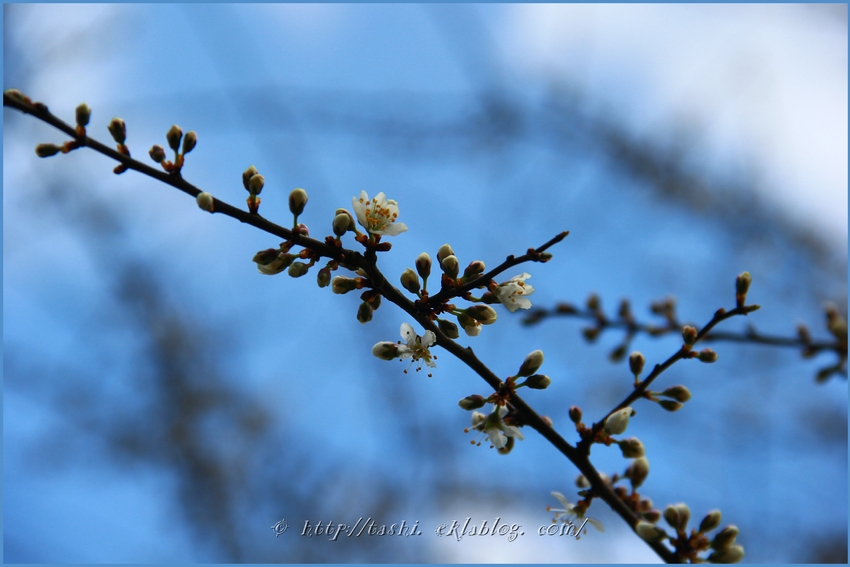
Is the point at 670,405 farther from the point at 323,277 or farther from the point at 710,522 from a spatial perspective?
the point at 323,277

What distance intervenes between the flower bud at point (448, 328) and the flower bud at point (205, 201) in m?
0.82

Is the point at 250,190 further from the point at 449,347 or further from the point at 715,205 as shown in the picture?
the point at 715,205

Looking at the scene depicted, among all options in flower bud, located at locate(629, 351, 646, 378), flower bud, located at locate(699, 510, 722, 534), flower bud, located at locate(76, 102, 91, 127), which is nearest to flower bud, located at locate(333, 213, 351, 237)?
flower bud, located at locate(76, 102, 91, 127)

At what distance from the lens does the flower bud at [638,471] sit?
90.0 inches

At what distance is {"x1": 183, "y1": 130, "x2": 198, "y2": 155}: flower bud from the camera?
195 cm

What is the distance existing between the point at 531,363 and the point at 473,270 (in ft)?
1.32

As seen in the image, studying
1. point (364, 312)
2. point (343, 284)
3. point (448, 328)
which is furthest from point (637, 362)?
point (343, 284)

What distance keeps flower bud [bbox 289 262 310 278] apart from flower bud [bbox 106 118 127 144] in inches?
27.8

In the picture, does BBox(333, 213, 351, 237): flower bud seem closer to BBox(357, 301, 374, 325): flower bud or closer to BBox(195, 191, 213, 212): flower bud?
BBox(357, 301, 374, 325): flower bud

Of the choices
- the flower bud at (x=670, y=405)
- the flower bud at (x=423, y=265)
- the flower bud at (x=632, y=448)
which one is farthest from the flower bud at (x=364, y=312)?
the flower bud at (x=670, y=405)

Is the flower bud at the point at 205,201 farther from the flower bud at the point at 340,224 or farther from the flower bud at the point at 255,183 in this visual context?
the flower bud at the point at 340,224

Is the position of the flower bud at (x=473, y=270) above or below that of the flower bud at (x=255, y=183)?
above

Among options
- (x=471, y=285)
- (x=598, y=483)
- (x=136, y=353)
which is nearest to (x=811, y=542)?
(x=598, y=483)

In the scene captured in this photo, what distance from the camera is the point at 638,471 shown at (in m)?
2.31
